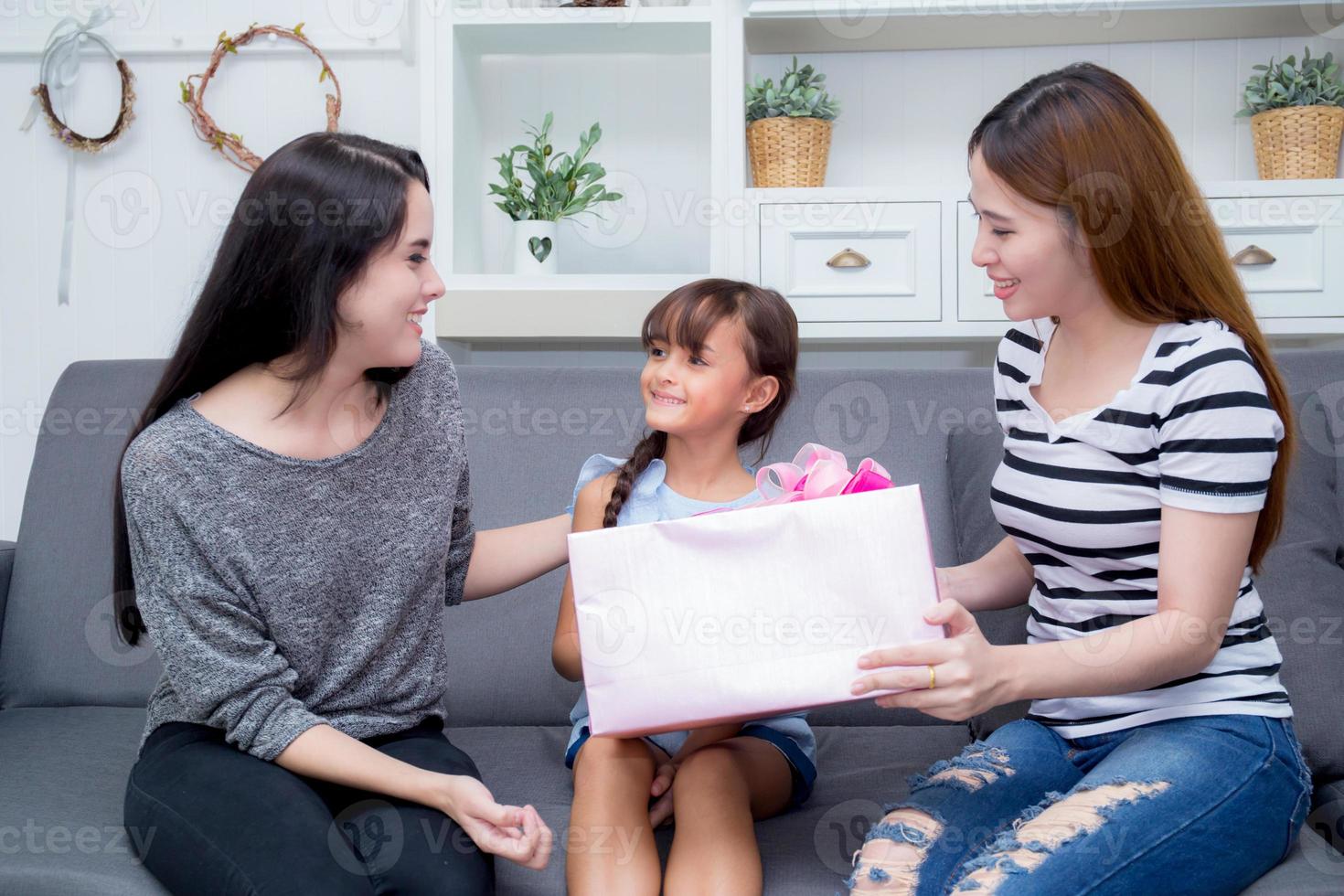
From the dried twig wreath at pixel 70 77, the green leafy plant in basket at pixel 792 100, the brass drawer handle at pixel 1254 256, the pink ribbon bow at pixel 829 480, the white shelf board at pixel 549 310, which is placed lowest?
the pink ribbon bow at pixel 829 480

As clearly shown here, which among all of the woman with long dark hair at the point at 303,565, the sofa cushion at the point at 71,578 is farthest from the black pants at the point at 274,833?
the sofa cushion at the point at 71,578

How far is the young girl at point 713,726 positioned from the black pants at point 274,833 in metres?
0.14

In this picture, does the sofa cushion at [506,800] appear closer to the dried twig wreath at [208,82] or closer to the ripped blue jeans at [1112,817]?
the ripped blue jeans at [1112,817]

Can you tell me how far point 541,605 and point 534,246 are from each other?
806mm

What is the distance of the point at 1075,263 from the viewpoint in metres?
1.17

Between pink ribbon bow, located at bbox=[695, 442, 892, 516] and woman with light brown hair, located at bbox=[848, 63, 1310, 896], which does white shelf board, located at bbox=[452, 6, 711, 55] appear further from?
pink ribbon bow, located at bbox=[695, 442, 892, 516]

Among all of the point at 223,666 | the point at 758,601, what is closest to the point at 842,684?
the point at 758,601

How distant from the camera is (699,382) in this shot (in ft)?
4.69

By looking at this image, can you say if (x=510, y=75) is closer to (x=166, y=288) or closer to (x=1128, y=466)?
(x=166, y=288)

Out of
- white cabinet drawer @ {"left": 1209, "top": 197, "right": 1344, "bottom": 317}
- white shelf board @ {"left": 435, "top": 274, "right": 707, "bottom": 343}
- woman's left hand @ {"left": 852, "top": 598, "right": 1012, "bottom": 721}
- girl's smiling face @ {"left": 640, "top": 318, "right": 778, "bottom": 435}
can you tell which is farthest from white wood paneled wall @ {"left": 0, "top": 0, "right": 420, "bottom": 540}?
woman's left hand @ {"left": 852, "top": 598, "right": 1012, "bottom": 721}

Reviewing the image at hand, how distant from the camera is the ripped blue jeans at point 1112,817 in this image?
3.18 feet

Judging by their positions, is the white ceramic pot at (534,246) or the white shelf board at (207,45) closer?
the white ceramic pot at (534,246)

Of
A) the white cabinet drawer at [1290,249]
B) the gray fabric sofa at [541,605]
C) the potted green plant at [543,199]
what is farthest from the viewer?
the potted green plant at [543,199]

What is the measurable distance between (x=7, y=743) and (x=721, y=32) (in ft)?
5.26
